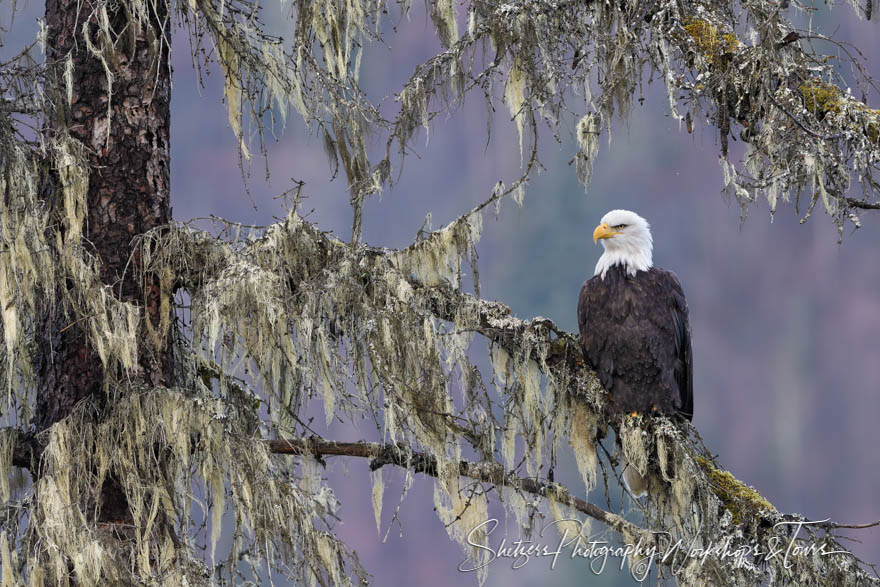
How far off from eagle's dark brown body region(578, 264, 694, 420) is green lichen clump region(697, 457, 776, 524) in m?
0.57

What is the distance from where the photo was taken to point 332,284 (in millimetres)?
3291

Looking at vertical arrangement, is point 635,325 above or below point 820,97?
below

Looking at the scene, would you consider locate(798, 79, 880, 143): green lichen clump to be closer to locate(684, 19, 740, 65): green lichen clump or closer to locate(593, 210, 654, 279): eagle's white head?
locate(684, 19, 740, 65): green lichen clump

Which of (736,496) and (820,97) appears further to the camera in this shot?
(736,496)

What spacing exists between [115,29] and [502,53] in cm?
143

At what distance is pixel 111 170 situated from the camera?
11.3ft

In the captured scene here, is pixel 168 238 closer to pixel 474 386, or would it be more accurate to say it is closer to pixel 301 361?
pixel 301 361

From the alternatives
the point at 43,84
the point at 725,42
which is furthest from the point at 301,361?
the point at 725,42

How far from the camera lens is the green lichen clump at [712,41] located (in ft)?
11.5

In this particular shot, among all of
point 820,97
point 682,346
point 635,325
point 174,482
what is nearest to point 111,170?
point 174,482

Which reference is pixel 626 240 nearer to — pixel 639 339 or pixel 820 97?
pixel 639 339

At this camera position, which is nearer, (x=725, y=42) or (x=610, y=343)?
(x=725, y=42)

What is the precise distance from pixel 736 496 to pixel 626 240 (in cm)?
149

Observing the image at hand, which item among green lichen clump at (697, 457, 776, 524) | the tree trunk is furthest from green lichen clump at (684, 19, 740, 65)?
the tree trunk
